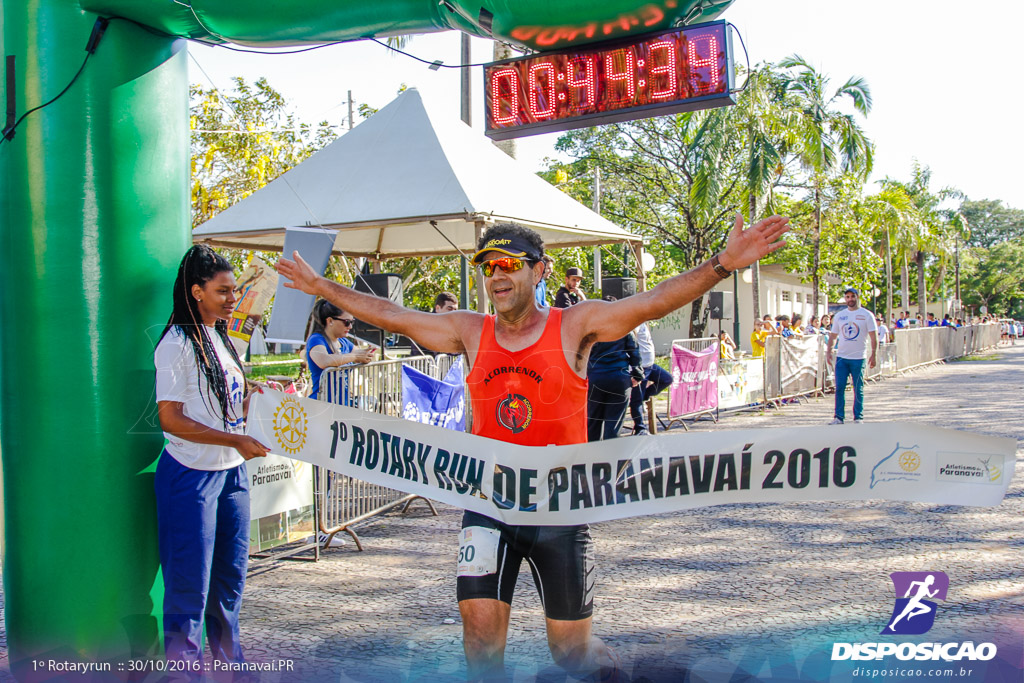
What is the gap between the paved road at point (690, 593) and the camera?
12.8 feet

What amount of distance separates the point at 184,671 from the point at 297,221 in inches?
254

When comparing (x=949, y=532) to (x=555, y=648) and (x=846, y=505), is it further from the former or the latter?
(x=555, y=648)

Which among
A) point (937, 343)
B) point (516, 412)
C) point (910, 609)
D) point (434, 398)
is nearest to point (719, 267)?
point (516, 412)

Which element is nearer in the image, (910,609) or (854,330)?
(910,609)

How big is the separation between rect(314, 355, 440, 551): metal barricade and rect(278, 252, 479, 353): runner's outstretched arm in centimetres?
239

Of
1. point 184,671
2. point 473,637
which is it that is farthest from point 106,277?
point 473,637

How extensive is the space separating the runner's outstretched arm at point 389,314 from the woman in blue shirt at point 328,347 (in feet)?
8.48

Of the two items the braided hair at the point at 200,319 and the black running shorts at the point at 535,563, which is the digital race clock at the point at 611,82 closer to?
the braided hair at the point at 200,319

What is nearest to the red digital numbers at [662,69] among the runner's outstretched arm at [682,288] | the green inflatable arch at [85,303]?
the green inflatable arch at [85,303]

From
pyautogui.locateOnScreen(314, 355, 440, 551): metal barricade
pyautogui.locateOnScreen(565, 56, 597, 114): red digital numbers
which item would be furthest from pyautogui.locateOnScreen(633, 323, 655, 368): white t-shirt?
pyautogui.locateOnScreen(565, 56, 597, 114): red digital numbers

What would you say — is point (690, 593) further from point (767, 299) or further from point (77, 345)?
point (767, 299)

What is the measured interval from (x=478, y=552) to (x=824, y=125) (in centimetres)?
2192

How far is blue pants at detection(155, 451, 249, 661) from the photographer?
321 centimetres

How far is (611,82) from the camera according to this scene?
11.5 ft
